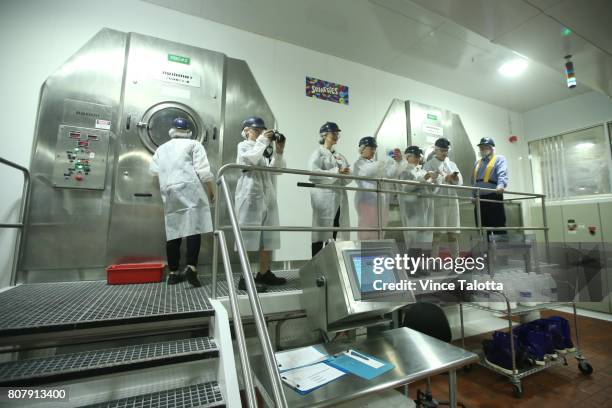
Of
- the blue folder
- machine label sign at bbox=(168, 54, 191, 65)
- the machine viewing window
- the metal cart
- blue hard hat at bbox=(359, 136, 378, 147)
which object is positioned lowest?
the metal cart

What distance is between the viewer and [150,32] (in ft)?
8.80

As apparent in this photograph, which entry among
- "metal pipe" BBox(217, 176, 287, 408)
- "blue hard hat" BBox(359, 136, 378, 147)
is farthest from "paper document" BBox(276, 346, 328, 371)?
"blue hard hat" BBox(359, 136, 378, 147)

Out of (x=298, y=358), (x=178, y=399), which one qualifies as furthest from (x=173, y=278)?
(x=298, y=358)

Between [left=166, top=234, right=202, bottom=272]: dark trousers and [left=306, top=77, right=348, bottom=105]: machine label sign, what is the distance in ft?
7.53

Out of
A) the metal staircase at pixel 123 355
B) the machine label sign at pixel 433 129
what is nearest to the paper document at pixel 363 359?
the metal staircase at pixel 123 355

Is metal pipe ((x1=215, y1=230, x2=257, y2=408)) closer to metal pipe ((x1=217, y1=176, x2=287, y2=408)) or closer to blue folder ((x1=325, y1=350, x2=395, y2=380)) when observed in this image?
metal pipe ((x1=217, y1=176, x2=287, y2=408))

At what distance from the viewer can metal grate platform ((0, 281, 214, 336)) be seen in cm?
120

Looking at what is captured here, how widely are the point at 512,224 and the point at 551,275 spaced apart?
89.6 inches

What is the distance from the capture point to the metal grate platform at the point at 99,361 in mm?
1026

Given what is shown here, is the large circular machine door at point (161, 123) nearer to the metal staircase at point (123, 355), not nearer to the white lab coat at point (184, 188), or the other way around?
the white lab coat at point (184, 188)

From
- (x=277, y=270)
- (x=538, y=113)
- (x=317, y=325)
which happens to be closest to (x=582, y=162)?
(x=538, y=113)

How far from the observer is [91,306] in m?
1.46

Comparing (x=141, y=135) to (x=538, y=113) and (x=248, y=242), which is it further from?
(x=538, y=113)

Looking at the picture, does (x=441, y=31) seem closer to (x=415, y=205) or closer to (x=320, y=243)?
(x=415, y=205)
